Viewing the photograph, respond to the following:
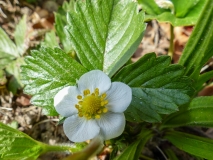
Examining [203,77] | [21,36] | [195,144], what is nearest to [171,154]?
[195,144]

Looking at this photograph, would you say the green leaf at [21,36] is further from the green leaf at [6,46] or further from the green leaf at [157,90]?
the green leaf at [157,90]

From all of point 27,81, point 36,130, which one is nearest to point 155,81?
point 27,81

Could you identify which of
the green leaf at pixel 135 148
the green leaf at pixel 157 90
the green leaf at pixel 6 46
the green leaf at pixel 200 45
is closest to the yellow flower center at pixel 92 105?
the green leaf at pixel 157 90

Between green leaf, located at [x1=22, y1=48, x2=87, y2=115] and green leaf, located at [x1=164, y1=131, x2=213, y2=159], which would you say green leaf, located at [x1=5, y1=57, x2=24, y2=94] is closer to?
green leaf, located at [x1=22, y1=48, x2=87, y2=115]

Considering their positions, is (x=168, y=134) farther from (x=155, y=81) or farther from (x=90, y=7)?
(x=90, y=7)

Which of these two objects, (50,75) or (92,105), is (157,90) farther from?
(50,75)

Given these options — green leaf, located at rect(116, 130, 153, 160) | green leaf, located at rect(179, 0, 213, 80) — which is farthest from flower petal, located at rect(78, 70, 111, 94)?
green leaf, located at rect(179, 0, 213, 80)

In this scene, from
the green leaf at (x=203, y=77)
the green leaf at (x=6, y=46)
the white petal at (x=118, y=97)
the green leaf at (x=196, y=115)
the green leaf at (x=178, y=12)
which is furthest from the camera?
the green leaf at (x=6, y=46)
